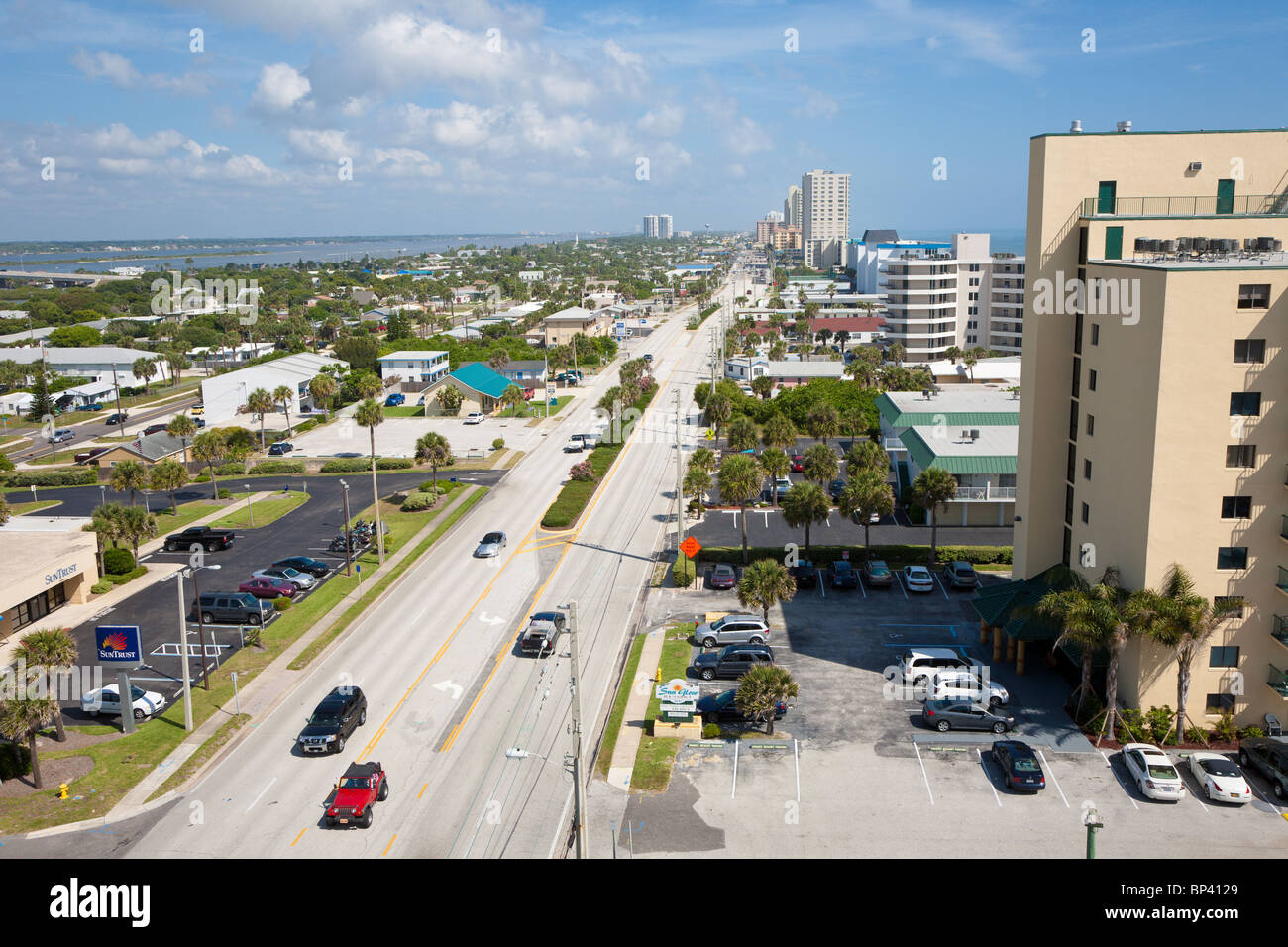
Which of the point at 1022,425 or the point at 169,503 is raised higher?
the point at 1022,425

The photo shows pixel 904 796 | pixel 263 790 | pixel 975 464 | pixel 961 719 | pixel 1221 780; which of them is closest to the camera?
pixel 1221 780

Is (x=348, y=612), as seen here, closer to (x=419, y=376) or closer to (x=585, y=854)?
(x=585, y=854)

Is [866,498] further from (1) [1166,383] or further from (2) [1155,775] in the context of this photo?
(2) [1155,775]

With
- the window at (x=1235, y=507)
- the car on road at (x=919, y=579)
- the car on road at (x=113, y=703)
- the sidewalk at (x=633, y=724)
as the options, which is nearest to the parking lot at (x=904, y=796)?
the sidewalk at (x=633, y=724)

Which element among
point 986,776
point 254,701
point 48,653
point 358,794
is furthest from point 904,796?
point 48,653

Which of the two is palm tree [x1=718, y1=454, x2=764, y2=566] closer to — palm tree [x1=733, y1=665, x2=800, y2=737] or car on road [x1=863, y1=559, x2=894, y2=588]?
car on road [x1=863, y1=559, x2=894, y2=588]

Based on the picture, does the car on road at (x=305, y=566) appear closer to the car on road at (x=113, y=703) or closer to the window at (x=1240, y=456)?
the car on road at (x=113, y=703)

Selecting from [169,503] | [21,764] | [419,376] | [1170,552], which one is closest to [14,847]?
[21,764]
